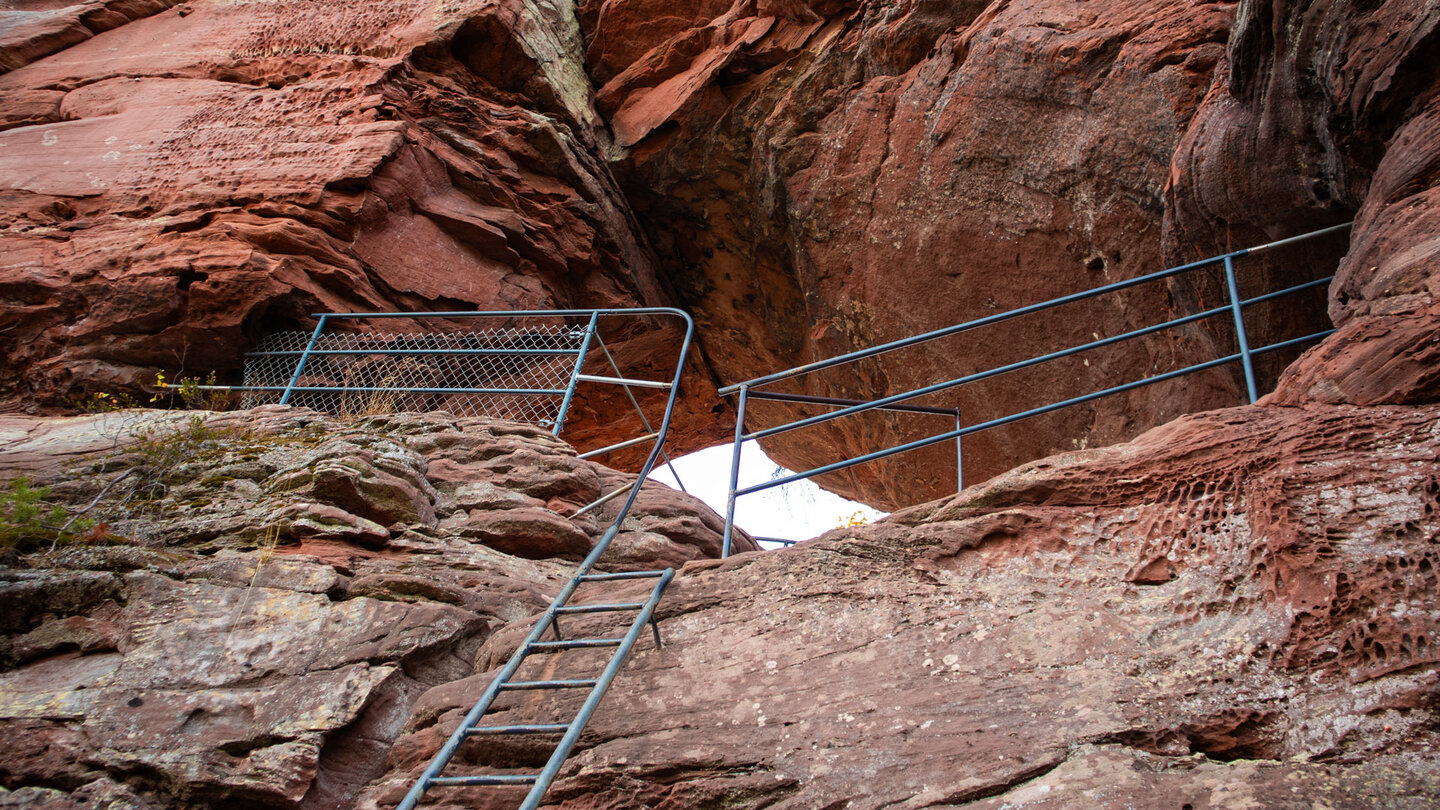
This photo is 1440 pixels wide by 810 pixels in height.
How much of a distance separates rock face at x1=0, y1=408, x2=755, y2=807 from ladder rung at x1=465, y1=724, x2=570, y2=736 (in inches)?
21.6

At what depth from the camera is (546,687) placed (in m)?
3.07

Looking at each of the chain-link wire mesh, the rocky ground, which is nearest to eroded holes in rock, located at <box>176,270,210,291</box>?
the chain-link wire mesh

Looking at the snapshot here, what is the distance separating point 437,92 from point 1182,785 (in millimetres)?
8254

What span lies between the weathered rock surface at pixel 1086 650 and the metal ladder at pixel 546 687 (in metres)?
0.10

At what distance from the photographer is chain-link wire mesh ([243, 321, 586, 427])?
6914 mm

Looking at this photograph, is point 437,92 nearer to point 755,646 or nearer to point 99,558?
point 99,558

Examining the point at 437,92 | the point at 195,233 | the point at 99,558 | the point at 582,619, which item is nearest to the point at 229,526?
the point at 99,558

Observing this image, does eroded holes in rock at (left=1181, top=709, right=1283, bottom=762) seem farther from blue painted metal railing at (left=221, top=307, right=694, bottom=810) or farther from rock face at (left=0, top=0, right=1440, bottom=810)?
blue painted metal railing at (left=221, top=307, right=694, bottom=810)

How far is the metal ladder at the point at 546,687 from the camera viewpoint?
2.61 m

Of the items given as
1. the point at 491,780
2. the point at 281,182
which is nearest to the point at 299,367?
the point at 281,182

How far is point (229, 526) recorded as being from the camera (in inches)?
167

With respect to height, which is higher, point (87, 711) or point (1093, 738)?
point (87, 711)

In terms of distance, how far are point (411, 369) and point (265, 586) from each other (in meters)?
3.63

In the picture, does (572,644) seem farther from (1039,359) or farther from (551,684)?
(1039,359)
